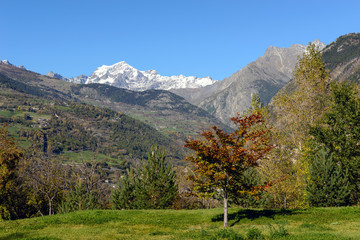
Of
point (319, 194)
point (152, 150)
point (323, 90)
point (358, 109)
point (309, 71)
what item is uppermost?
point (309, 71)

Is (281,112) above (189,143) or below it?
above

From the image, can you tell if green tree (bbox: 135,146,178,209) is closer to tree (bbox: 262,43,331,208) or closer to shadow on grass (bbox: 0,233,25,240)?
tree (bbox: 262,43,331,208)

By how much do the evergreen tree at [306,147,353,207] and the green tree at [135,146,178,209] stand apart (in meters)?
22.8

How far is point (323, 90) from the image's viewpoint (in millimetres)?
48094

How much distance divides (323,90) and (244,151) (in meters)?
29.6

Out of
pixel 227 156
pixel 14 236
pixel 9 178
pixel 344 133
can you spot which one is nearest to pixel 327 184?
pixel 344 133

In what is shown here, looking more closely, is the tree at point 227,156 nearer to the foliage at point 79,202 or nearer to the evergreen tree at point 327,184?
the evergreen tree at point 327,184

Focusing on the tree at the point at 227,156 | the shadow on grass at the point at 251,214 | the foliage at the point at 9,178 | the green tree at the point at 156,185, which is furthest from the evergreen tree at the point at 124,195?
the tree at the point at 227,156

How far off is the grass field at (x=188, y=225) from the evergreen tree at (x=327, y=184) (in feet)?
21.5

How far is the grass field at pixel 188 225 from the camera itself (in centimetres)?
2111

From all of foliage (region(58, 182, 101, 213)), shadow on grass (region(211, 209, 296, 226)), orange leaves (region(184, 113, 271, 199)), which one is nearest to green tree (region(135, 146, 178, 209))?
foliage (region(58, 182, 101, 213))

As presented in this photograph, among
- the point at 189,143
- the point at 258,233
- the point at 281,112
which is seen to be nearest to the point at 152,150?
the point at 281,112

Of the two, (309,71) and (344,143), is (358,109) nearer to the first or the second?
(344,143)

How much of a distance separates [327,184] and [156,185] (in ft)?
88.8
